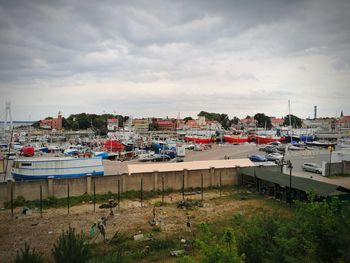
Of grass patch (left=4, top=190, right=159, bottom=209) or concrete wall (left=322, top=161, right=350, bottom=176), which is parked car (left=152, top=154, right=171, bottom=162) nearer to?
grass patch (left=4, top=190, right=159, bottom=209)

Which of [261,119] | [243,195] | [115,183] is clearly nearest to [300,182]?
[243,195]

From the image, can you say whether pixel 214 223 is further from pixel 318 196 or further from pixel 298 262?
pixel 298 262

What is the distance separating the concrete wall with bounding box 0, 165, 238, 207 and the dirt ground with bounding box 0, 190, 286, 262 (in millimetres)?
2204

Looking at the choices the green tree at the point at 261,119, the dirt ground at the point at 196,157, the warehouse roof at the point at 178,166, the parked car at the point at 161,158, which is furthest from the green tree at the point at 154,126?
the warehouse roof at the point at 178,166

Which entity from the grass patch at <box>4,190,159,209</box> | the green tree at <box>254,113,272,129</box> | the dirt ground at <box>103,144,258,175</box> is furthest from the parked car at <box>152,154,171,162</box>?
the green tree at <box>254,113,272,129</box>

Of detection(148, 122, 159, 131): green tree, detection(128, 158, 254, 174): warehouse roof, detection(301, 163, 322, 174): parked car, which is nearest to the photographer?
detection(128, 158, 254, 174): warehouse roof

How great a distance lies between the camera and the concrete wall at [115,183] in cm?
2789

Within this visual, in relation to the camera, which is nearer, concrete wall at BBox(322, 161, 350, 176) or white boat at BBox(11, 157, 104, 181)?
white boat at BBox(11, 157, 104, 181)

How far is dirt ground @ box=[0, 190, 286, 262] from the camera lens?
19.8 metres

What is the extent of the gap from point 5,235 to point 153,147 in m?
60.1

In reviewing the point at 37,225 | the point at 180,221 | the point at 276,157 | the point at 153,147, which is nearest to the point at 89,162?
the point at 37,225

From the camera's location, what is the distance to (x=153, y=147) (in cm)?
8031

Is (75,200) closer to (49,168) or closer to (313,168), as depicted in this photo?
(49,168)

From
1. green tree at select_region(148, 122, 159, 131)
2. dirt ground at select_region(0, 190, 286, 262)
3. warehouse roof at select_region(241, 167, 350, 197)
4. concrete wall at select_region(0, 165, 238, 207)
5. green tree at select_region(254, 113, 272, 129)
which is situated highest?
green tree at select_region(254, 113, 272, 129)
